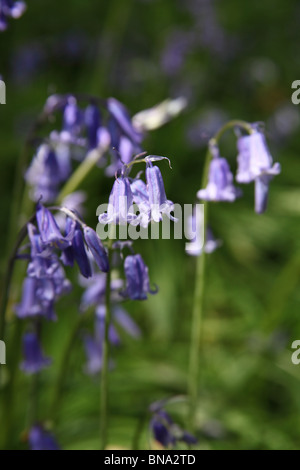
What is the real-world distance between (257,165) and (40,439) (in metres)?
1.32

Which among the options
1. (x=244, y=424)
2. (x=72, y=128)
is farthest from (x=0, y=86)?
(x=244, y=424)

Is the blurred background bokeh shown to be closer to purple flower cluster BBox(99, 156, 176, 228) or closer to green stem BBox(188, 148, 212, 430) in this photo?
green stem BBox(188, 148, 212, 430)

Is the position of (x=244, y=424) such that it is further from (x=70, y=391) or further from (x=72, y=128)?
(x=72, y=128)

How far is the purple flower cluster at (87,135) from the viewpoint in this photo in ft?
8.01

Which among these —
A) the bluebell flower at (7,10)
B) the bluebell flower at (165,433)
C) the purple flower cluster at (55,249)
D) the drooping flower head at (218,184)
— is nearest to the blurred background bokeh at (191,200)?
the drooping flower head at (218,184)

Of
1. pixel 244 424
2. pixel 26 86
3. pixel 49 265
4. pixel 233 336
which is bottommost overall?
pixel 244 424

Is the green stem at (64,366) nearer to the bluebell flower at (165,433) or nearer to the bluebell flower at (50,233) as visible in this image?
the bluebell flower at (165,433)

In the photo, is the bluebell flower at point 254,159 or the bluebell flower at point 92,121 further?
the bluebell flower at point 92,121

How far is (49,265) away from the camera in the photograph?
1844mm

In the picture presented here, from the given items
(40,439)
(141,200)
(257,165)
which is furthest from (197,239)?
(40,439)

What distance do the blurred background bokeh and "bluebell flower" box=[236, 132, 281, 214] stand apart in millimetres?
167

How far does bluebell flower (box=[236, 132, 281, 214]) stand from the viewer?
2051mm

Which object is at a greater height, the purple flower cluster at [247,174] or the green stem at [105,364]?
the purple flower cluster at [247,174]
